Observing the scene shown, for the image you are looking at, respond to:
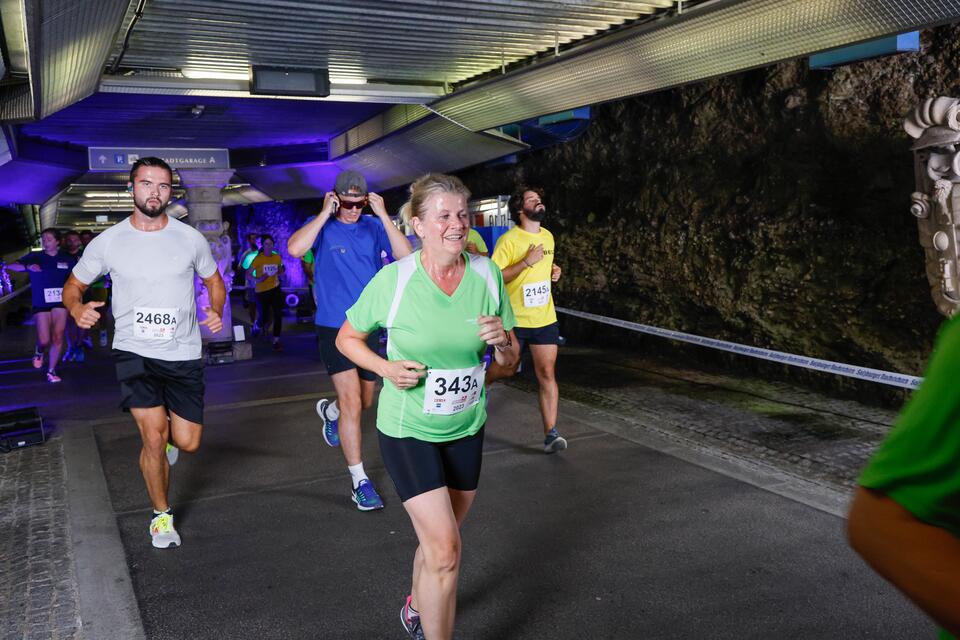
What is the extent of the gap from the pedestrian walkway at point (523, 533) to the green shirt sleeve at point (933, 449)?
2721mm

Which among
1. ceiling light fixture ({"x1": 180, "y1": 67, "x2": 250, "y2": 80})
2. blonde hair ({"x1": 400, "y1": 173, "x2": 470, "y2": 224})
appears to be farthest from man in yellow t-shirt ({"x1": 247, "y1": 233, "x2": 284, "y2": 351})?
blonde hair ({"x1": 400, "y1": 173, "x2": 470, "y2": 224})

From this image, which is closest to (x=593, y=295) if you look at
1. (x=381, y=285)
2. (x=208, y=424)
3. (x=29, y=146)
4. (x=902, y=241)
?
(x=902, y=241)

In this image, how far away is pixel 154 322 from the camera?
14.9 feet

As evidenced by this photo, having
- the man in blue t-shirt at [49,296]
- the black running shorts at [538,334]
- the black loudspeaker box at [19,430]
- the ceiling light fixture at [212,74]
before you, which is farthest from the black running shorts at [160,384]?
the man in blue t-shirt at [49,296]

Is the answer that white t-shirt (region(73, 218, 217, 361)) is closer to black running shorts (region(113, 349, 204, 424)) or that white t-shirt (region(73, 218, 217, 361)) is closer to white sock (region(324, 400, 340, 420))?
black running shorts (region(113, 349, 204, 424))

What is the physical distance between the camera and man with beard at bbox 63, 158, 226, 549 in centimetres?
450

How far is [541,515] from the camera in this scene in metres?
5.05

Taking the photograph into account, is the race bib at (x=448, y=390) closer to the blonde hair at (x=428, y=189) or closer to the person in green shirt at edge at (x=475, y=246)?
the blonde hair at (x=428, y=189)

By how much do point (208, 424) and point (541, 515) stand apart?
408 centimetres

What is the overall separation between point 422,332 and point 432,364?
127 millimetres

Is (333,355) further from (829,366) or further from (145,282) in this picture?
(829,366)

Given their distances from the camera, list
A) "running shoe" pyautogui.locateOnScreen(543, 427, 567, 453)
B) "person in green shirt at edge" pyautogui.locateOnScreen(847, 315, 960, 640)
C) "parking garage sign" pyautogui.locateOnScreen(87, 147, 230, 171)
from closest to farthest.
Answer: "person in green shirt at edge" pyautogui.locateOnScreen(847, 315, 960, 640) → "running shoe" pyautogui.locateOnScreen(543, 427, 567, 453) → "parking garage sign" pyautogui.locateOnScreen(87, 147, 230, 171)

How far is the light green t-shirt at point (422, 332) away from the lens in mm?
3014

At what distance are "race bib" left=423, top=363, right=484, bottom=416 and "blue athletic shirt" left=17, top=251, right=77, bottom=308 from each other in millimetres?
9230
